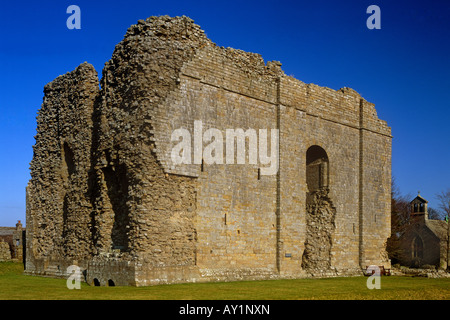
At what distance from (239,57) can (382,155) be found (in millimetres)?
9911

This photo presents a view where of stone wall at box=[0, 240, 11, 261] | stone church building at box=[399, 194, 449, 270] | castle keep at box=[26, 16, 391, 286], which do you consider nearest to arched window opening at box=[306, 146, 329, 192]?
castle keep at box=[26, 16, 391, 286]

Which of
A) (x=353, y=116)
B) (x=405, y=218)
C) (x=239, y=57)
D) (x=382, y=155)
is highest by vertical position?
(x=239, y=57)

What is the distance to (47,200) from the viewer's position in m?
20.5

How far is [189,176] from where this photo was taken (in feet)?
53.2


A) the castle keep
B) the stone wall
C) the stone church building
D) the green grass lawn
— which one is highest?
the castle keep

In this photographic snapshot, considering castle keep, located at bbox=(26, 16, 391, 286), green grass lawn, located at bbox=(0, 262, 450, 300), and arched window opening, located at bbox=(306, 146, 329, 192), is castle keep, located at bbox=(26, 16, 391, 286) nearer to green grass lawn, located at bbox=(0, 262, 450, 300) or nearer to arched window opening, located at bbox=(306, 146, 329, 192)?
arched window opening, located at bbox=(306, 146, 329, 192)

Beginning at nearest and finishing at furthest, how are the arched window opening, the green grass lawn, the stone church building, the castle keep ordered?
the green grass lawn, the castle keep, the arched window opening, the stone church building

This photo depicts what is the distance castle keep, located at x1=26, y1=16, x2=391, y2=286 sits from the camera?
1550 centimetres

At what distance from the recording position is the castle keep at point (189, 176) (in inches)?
610

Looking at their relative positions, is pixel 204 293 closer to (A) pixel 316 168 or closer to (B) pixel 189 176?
(B) pixel 189 176

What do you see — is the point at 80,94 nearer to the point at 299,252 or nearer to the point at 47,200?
the point at 47,200
